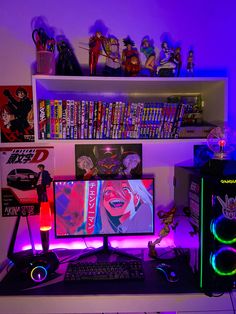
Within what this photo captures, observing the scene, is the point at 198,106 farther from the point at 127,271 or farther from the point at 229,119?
the point at 127,271

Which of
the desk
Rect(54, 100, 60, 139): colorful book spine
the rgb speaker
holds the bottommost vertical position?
the desk

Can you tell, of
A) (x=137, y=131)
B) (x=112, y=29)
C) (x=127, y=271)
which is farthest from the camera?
(x=112, y=29)

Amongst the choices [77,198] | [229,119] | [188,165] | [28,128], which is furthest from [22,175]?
[229,119]

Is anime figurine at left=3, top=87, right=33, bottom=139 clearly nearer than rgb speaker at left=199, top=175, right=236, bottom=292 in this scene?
No

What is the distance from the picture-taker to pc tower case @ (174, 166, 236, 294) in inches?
42.3

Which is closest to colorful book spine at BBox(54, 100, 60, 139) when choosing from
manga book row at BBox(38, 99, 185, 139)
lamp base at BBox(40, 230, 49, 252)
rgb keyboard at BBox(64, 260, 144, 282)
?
manga book row at BBox(38, 99, 185, 139)

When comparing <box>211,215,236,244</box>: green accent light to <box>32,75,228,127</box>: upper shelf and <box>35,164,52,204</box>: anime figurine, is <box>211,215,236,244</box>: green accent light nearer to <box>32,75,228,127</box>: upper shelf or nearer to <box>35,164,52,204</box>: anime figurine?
<box>32,75,228,127</box>: upper shelf

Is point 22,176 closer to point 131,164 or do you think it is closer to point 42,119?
point 42,119

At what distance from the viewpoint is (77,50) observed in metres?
1.51

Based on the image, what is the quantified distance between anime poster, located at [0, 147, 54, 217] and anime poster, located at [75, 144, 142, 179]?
18 cm

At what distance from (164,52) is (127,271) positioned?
1.18 meters

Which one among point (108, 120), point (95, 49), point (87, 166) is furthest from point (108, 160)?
point (95, 49)

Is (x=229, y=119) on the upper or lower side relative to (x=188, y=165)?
upper

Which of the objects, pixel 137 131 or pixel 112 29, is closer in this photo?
pixel 137 131
